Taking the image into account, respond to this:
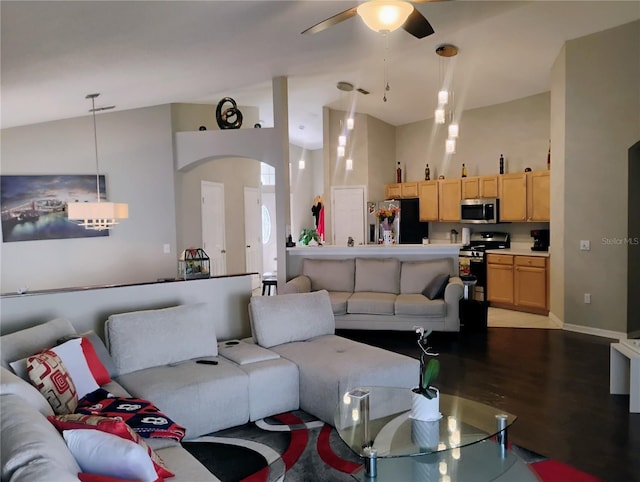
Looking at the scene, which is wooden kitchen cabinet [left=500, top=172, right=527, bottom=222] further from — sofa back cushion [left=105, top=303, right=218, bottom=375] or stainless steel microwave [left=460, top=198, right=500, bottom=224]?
sofa back cushion [left=105, top=303, right=218, bottom=375]

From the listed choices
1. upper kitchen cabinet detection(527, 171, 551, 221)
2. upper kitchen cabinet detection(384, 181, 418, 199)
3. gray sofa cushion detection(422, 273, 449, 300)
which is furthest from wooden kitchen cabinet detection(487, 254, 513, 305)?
upper kitchen cabinet detection(384, 181, 418, 199)

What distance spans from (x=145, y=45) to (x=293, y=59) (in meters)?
2.14

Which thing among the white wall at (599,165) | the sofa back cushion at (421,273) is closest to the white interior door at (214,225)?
the sofa back cushion at (421,273)

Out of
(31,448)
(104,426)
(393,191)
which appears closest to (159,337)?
(104,426)

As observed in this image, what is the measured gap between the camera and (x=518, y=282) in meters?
6.68

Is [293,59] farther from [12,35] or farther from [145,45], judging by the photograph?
[12,35]

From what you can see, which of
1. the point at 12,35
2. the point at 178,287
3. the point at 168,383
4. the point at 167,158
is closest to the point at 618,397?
the point at 168,383

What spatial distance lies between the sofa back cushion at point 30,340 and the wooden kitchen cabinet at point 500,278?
232 inches

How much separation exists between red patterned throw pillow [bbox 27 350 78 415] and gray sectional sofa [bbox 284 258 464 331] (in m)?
3.40

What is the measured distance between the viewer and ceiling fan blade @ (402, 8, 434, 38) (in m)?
3.14

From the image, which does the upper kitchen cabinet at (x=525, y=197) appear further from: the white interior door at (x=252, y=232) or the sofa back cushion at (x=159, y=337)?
the sofa back cushion at (x=159, y=337)

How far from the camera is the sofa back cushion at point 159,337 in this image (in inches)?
122

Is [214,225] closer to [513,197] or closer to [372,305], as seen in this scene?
[372,305]

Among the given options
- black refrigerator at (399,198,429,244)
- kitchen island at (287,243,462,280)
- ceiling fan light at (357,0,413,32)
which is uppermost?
ceiling fan light at (357,0,413,32)
